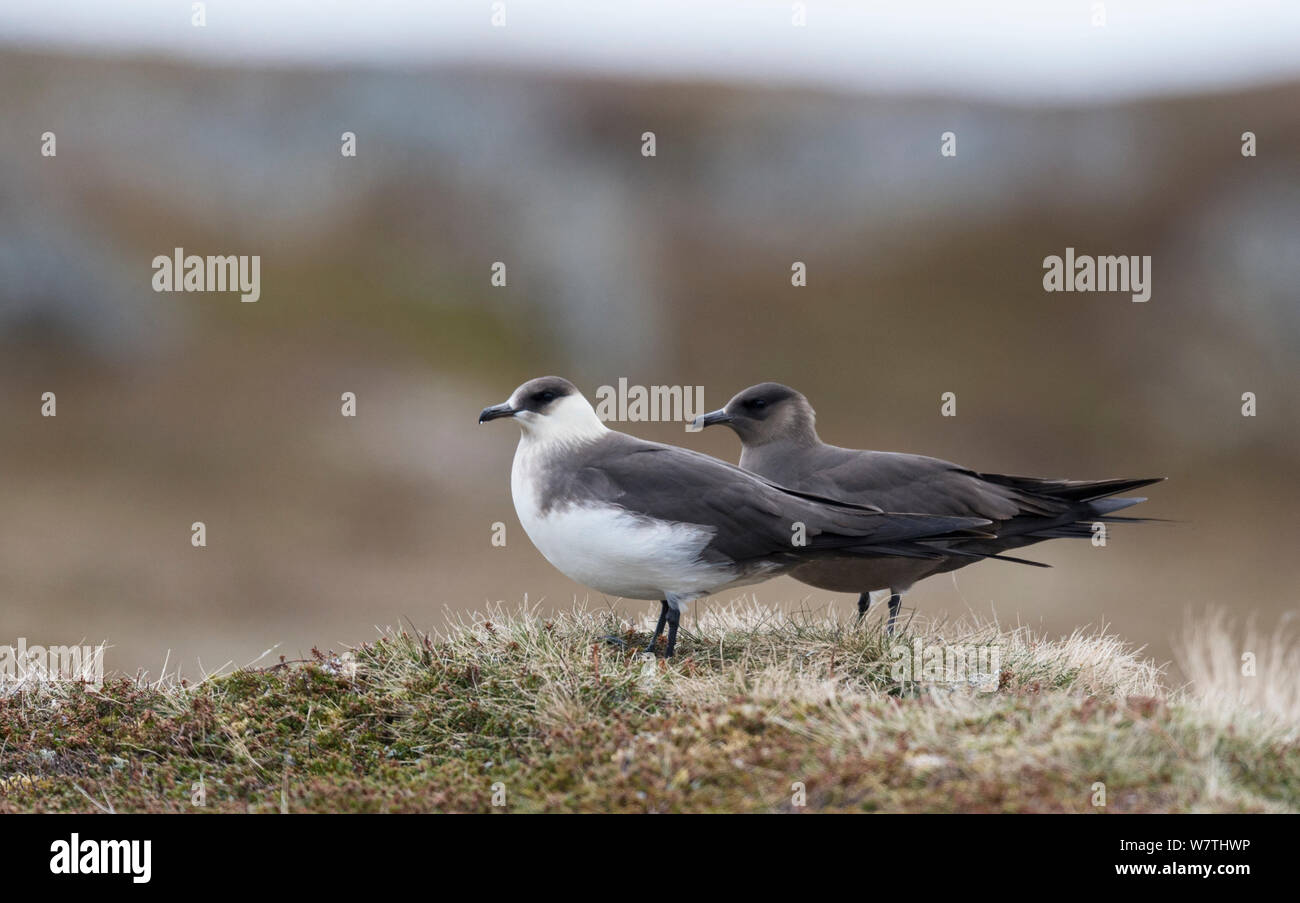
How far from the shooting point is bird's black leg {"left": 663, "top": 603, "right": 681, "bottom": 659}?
6672 mm

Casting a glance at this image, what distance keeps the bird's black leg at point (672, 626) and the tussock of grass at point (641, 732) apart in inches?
3.7

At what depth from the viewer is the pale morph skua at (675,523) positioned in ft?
21.3

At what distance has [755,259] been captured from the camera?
1085 inches

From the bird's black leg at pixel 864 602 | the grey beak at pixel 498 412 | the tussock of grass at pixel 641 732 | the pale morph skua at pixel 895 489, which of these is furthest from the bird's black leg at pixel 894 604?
the grey beak at pixel 498 412

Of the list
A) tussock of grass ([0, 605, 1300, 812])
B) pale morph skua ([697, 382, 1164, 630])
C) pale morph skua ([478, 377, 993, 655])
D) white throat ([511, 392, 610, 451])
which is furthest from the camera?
pale morph skua ([697, 382, 1164, 630])

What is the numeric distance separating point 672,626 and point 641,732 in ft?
3.83

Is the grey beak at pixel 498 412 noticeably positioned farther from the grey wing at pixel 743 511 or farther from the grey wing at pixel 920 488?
the grey wing at pixel 920 488

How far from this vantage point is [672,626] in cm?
673

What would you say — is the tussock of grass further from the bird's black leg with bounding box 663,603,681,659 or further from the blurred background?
the blurred background

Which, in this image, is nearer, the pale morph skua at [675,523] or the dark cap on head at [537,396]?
the pale morph skua at [675,523]

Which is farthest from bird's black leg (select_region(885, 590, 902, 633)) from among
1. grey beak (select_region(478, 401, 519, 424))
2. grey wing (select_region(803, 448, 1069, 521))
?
grey beak (select_region(478, 401, 519, 424))

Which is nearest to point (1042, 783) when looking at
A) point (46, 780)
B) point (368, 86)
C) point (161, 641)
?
point (46, 780)

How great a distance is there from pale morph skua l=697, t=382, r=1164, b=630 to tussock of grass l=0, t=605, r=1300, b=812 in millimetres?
411
